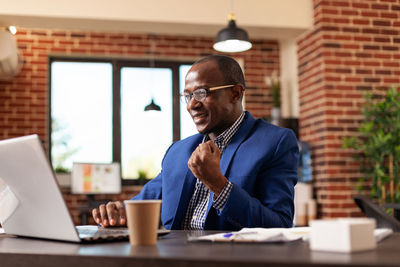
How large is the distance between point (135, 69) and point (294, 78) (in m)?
2.11

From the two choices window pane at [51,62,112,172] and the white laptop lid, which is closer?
the white laptop lid

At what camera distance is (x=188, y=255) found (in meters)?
0.80

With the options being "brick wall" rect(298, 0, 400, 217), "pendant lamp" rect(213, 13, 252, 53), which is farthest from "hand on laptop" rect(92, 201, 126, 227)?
"brick wall" rect(298, 0, 400, 217)

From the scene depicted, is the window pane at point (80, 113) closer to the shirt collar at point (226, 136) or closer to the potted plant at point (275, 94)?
the potted plant at point (275, 94)

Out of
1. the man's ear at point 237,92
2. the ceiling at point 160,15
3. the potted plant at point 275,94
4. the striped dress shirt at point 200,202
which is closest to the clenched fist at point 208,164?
the striped dress shirt at point 200,202

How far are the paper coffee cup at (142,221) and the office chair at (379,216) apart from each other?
247 centimetres

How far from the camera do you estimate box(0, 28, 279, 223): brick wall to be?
647 cm

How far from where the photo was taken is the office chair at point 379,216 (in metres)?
3.17

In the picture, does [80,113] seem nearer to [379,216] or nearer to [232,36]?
[232,36]

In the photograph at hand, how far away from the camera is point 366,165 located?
5.40 m

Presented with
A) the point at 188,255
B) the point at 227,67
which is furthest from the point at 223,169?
the point at 188,255

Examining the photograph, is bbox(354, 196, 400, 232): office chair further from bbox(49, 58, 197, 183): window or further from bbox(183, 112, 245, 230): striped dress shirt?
bbox(49, 58, 197, 183): window

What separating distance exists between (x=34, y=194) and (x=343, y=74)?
4.81m

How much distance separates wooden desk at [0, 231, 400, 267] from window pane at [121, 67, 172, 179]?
5693 mm
